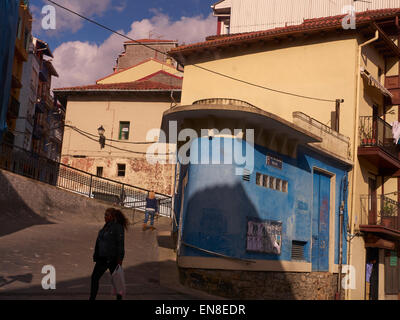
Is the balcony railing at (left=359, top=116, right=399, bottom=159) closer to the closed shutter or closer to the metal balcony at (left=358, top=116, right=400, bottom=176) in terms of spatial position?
the metal balcony at (left=358, top=116, right=400, bottom=176)

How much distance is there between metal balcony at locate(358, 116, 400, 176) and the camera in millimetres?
18344

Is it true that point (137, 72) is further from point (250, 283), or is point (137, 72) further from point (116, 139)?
point (250, 283)

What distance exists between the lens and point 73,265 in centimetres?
1190

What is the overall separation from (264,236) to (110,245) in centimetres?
600

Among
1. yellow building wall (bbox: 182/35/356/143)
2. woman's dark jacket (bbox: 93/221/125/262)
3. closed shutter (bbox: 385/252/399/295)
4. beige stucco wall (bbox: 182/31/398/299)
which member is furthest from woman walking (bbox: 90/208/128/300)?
closed shutter (bbox: 385/252/399/295)

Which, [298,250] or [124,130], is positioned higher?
[124,130]

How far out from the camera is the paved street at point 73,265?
30.3ft

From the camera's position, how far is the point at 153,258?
46.5ft

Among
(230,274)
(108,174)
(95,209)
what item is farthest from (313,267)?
(108,174)

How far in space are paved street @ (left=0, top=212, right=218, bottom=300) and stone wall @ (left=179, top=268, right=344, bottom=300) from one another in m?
0.53

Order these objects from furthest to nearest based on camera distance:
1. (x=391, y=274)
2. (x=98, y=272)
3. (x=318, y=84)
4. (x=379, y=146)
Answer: (x=391, y=274)
(x=318, y=84)
(x=379, y=146)
(x=98, y=272)

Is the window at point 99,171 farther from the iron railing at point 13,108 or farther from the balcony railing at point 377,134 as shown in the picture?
the balcony railing at point 377,134

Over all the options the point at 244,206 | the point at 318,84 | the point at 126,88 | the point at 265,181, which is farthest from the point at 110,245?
the point at 126,88

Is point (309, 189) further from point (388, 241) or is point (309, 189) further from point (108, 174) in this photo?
point (108, 174)
